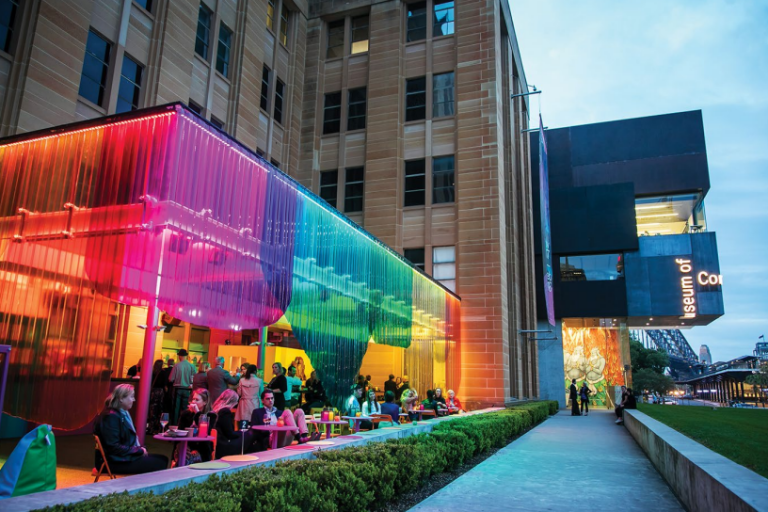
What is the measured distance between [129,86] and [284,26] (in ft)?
40.8

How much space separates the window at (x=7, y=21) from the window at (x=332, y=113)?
16.0 m

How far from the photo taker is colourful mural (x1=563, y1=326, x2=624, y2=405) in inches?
1398

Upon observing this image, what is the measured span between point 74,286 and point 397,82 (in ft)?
69.8

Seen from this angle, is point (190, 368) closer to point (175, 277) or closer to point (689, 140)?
point (175, 277)

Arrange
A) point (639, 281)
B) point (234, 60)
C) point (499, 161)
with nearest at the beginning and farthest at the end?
1. point (234, 60)
2. point (499, 161)
3. point (639, 281)

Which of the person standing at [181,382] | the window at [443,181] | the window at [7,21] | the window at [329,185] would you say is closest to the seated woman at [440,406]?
the person standing at [181,382]

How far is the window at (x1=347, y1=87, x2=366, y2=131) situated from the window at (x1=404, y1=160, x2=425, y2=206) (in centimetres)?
344

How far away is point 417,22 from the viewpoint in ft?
91.3

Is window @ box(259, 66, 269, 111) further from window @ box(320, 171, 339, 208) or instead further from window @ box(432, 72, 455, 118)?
window @ box(432, 72, 455, 118)

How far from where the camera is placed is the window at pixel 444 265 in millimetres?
24844

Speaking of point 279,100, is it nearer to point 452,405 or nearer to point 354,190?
point 354,190

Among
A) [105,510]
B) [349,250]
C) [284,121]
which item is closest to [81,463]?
[105,510]

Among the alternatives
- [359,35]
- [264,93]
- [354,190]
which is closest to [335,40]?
[359,35]

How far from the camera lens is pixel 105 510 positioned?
3.72 metres
